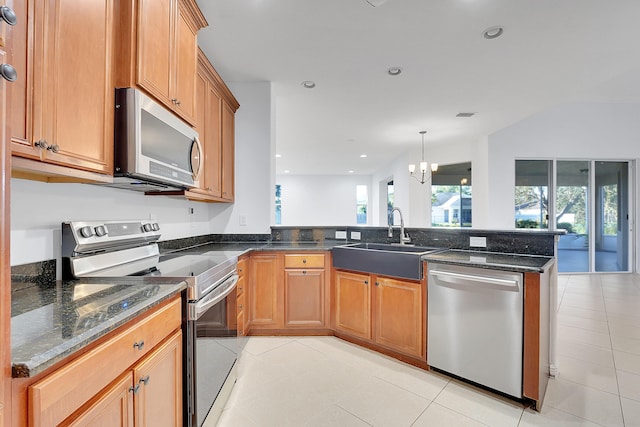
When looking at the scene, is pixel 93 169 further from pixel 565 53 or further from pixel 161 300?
pixel 565 53

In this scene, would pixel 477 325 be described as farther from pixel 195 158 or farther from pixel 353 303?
pixel 195 158

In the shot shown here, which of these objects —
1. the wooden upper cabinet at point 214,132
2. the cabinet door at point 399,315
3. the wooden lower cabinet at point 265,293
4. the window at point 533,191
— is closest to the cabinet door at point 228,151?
the wooden upper cabinet at point 214,132

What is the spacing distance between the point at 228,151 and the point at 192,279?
1.97 meters

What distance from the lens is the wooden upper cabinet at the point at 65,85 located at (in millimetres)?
954

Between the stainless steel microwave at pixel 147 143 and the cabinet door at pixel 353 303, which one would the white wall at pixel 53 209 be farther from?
the cabinet door at pixel 353 303

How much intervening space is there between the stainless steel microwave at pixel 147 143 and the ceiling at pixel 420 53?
1.09m

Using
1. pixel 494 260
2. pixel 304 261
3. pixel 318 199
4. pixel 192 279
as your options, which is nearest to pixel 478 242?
pixel 494 260

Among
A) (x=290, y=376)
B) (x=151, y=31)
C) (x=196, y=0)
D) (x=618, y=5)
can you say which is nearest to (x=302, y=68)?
(x=196, y=0)

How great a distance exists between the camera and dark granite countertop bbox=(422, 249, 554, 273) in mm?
1842

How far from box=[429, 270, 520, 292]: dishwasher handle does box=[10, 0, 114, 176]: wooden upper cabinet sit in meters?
2.11

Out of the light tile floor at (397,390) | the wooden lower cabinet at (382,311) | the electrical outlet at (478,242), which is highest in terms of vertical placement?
the electrical outlet at (478,242)

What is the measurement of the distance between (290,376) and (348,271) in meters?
1.00

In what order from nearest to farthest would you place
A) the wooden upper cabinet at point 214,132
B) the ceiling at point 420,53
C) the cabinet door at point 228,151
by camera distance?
the ceiling at point 420,53
the wooden upper cabinet at point 214,132
the cabinet door at point 228,151

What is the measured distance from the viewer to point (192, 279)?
1439 mm
